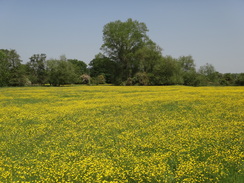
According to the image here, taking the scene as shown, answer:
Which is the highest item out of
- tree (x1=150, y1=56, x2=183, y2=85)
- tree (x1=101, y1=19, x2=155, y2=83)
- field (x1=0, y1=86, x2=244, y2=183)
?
tree (x1=101, y1=19, x2=155, y2=83)

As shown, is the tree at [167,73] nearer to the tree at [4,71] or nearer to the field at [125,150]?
the tree at [4,71]

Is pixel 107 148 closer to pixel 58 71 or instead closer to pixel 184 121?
pixel 184 121

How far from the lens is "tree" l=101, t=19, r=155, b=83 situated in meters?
81.7

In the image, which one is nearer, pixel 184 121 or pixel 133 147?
pixel 133 147

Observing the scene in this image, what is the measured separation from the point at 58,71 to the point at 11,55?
19.8 meters

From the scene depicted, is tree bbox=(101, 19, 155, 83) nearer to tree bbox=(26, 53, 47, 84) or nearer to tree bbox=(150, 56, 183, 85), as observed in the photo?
tree bbox=(150, 56, 183, 85)

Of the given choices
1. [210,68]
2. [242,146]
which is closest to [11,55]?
[210,68]

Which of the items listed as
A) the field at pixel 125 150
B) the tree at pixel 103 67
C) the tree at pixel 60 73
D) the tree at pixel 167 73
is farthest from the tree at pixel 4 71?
the field at pixel 125 150

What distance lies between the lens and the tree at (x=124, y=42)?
8169 cm

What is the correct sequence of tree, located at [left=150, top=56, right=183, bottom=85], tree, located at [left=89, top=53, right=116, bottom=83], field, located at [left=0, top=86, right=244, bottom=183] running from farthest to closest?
tree, located at [left=89, top=53, right=116, bottom=83] < tree, located at [left=150, top=56, right=183, bottom=85] < field, located at [left=0, top=86, right=244, bottom=183]

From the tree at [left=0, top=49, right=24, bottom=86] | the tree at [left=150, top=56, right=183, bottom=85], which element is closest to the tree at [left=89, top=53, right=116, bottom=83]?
the tree at [left=150, top=56, right=183, bottom=85]

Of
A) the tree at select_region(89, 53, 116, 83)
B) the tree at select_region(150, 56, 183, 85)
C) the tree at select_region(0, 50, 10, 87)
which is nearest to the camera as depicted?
the tree at select_region(150, 56, 183, 85)

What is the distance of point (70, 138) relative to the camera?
33.4 feet

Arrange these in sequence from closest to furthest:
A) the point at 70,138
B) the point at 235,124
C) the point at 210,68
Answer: the point at 70,138, the point at 235,124, the point at 210,68
